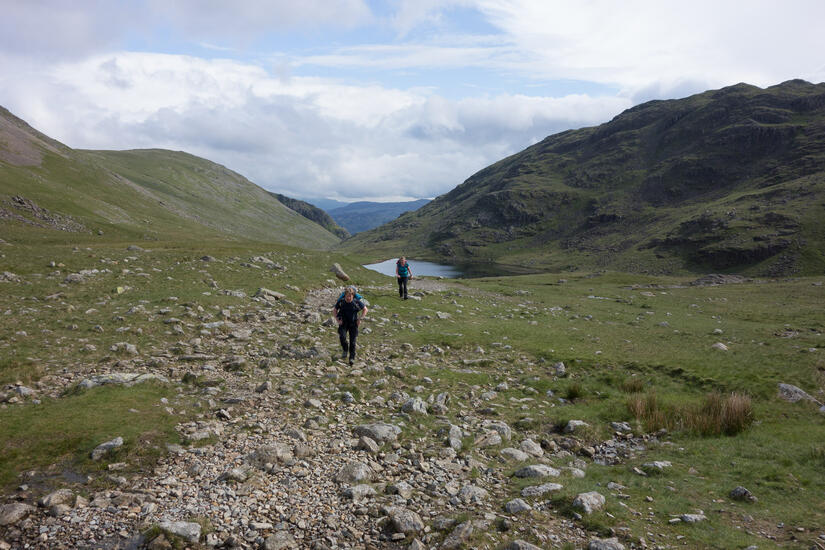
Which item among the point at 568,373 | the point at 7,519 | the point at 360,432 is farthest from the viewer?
the point at 568,373

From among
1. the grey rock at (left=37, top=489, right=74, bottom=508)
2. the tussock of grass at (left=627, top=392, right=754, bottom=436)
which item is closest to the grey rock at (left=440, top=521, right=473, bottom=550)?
the grey rock at (left=37, top=489, right=74, bottom=508)

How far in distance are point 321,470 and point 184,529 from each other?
288 centimetres

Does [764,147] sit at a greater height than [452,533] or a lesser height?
greater

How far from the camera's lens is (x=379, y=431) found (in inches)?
421

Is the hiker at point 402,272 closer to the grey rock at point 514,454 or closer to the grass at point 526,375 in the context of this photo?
the grass at point 526,375

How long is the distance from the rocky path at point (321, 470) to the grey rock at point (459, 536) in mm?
23

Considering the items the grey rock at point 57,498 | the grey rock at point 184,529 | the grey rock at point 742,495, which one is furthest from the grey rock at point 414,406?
the grey rock at point 57,498

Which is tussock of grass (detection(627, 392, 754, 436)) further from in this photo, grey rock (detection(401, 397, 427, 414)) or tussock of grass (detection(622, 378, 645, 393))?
grey rock (detection(401, 397, 427, 414))

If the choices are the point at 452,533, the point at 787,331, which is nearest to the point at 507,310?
the point at 787,331

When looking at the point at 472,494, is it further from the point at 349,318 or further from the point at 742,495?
the point at 349,318

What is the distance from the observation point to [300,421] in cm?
1108

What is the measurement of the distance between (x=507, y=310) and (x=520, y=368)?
15.7 metres

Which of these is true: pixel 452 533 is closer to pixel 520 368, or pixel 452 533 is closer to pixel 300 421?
pixel 300 421

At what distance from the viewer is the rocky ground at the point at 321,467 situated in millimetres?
6824
